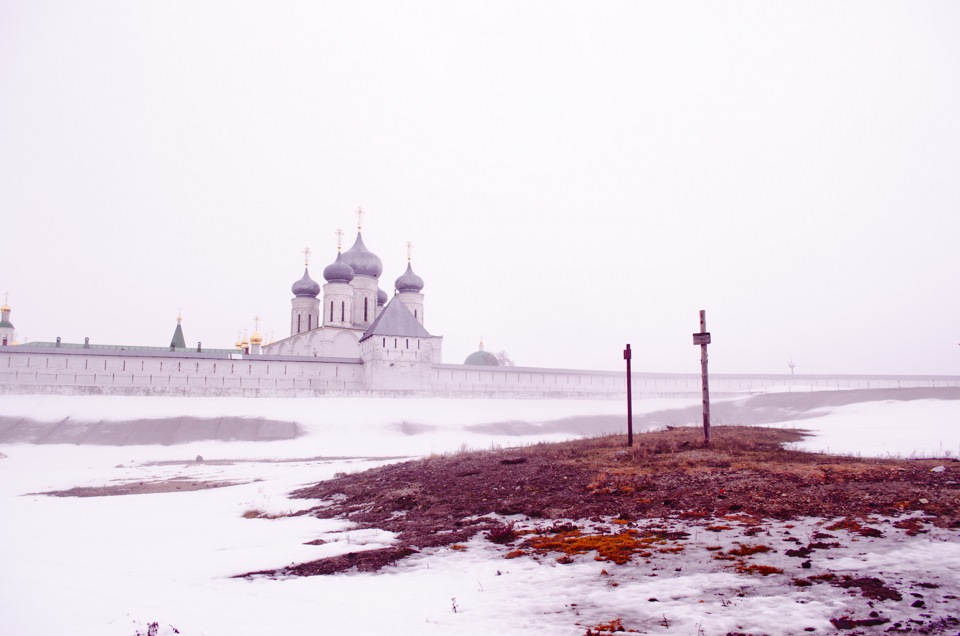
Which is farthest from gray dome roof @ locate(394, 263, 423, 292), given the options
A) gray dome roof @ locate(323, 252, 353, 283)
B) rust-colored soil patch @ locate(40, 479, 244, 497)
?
rust-colored soil patch @ locate(40, 479, 244, 497)

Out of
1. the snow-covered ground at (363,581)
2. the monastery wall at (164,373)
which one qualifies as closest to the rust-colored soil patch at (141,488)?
the snow-covered ground at (363,581)

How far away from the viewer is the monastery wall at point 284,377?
129ft

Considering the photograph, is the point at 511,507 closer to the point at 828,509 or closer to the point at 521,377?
the point at 828,509

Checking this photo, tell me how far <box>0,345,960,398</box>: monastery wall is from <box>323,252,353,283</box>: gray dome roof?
1053 cm

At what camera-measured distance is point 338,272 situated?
184 feet

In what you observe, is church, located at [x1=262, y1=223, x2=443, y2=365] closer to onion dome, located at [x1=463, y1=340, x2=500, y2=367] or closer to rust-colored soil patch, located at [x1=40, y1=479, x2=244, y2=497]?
onion dome, located at [x1=463, y1=340, x2=500, y2=367]

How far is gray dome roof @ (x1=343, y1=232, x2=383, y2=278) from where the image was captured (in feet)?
195

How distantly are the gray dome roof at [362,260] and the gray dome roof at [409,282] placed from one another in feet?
9.58

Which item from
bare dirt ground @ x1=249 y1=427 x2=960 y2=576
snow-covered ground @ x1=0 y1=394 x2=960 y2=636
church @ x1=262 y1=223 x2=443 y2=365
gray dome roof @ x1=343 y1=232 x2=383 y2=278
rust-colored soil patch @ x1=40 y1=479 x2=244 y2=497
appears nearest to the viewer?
snow-covered ground @ x1=0 y1=394 x2=960 y2=636

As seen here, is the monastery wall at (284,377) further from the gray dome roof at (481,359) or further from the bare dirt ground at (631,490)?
the bare dirt ground at (631,490)

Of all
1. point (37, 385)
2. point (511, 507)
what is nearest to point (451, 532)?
point (511, 507)

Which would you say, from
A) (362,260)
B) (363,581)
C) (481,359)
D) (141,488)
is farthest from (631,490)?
(481,359)

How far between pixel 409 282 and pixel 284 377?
65.9 ft

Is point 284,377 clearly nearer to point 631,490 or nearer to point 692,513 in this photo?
point 631,490
